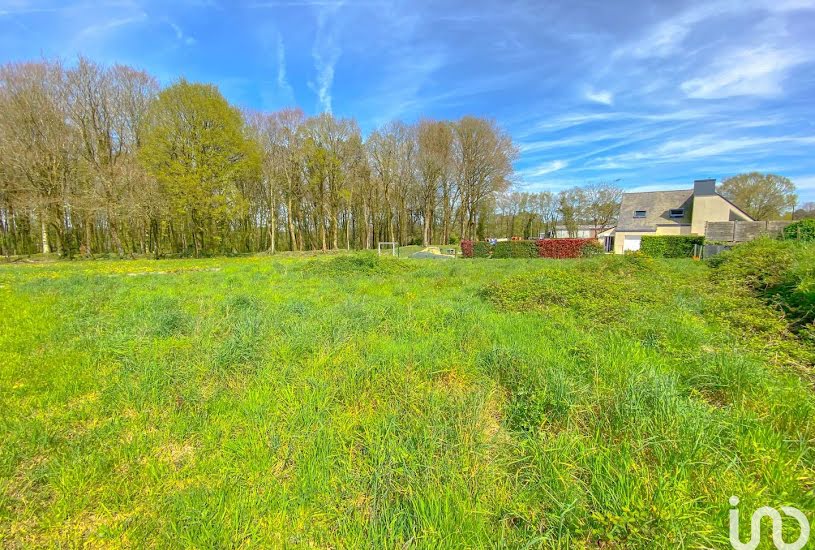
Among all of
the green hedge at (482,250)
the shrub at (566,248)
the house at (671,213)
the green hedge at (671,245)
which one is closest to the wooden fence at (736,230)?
the house at (671,213)

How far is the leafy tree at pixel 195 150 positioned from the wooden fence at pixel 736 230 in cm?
3903

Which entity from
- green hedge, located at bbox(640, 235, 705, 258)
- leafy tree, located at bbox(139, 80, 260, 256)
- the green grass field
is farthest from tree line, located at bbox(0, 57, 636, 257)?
the green grass field

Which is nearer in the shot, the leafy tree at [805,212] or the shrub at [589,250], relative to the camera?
the shrub at [589,250]

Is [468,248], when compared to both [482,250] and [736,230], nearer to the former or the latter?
[482,250]

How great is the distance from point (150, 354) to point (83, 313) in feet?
11.1

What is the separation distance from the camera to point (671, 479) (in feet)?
6.26

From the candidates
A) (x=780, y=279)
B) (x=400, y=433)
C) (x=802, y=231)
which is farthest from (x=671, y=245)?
(x=400, y=433)

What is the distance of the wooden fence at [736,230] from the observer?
24678 millimetres

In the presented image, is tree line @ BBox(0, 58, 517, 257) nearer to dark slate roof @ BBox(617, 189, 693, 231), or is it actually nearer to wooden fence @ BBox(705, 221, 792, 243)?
dark slate roof @ BBox(617, 189, 693, 231)

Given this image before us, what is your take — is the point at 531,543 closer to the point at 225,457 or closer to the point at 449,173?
the point at 225,457

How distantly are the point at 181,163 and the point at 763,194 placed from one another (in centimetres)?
6819

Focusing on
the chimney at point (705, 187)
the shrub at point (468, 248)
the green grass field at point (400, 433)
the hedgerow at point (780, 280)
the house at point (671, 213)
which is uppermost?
the chimney at point (705, 187)

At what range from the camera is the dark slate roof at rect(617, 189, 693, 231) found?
33844 millimetres

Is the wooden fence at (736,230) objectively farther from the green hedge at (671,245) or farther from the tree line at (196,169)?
the tree line at (196,169)
